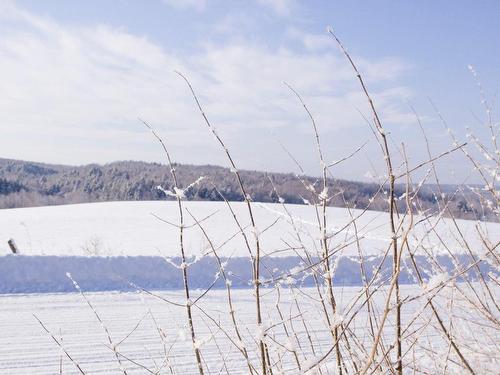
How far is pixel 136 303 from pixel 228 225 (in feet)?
52.3

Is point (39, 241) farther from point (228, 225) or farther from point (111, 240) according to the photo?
point (228, 225)

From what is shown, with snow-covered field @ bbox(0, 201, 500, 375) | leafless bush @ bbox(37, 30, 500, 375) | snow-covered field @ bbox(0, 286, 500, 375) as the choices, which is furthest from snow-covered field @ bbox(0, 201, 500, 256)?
leafless bush @ bbox(37, 30, 500, 375)

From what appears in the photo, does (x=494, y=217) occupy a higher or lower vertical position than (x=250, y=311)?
higher

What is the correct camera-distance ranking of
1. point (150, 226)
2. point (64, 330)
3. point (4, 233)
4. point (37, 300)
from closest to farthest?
point (64, 330)
point (37, 300)
point (4, 233)
point (150, 226)

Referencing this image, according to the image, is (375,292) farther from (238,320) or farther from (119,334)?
(119,334)

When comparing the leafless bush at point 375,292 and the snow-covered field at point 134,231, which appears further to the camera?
the snow-covered field at point 134,231

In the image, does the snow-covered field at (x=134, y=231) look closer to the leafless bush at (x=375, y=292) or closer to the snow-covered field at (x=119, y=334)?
the snow-covered field at (x=119, y=334)

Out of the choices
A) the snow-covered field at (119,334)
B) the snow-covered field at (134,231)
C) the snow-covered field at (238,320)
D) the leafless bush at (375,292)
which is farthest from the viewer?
the snow-covered field at (134,231)

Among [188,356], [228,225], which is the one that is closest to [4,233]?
[228,225]

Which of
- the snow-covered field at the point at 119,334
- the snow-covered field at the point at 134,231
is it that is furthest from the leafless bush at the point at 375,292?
the snow-covered field at the point at 134,231

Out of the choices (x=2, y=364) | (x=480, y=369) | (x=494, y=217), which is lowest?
(x=2, y=364)

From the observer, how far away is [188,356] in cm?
542

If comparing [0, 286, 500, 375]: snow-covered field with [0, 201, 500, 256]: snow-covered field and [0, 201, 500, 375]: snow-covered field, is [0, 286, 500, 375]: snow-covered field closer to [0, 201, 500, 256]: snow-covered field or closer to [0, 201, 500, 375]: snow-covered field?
[0, 201, 500, 375]: snow-covered field

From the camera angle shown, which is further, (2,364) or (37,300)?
(37,300)
